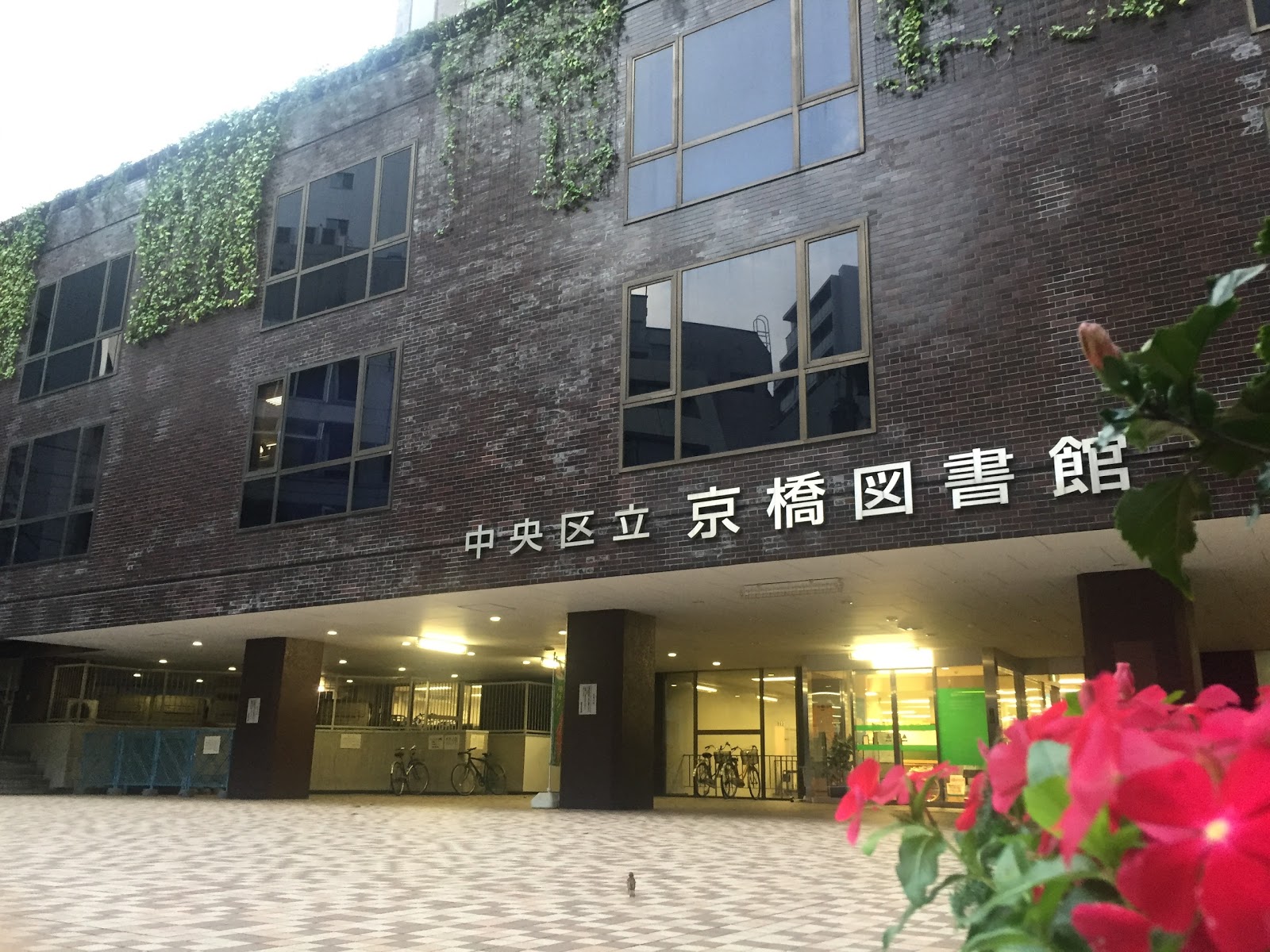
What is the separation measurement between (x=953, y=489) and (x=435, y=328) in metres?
7.36

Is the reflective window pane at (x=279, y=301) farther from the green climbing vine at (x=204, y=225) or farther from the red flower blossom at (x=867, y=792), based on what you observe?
the red flower blossom at (x=867, y=792)

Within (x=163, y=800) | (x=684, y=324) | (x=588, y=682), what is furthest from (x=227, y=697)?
(x=684, y=324)

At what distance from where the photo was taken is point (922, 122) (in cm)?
1105

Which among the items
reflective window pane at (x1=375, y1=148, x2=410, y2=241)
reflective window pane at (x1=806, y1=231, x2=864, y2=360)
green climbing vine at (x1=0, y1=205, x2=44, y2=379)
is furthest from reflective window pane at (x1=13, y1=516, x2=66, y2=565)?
reflective window pane at (x1=806, y1=231, x2=864, y2=360)

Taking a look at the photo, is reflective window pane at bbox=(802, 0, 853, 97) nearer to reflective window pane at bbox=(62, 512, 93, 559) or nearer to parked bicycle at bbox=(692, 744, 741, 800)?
reflective window pane at bbox=(62, 512, 93, 559)

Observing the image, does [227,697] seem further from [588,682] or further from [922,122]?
[922,122]

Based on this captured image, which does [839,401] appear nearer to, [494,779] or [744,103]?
[744,103]

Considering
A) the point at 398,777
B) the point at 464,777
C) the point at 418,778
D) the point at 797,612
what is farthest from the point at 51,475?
the point at 797,612

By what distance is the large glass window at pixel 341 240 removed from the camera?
15133 millimetres

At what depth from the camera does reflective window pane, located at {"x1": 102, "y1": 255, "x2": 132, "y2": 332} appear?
1817 centimetres

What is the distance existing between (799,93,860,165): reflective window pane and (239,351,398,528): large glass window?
6.17 m

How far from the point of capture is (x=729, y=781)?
2133 centimetres

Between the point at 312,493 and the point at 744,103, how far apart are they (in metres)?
7.71

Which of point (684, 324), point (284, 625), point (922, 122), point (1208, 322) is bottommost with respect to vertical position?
point (1208, 322)
